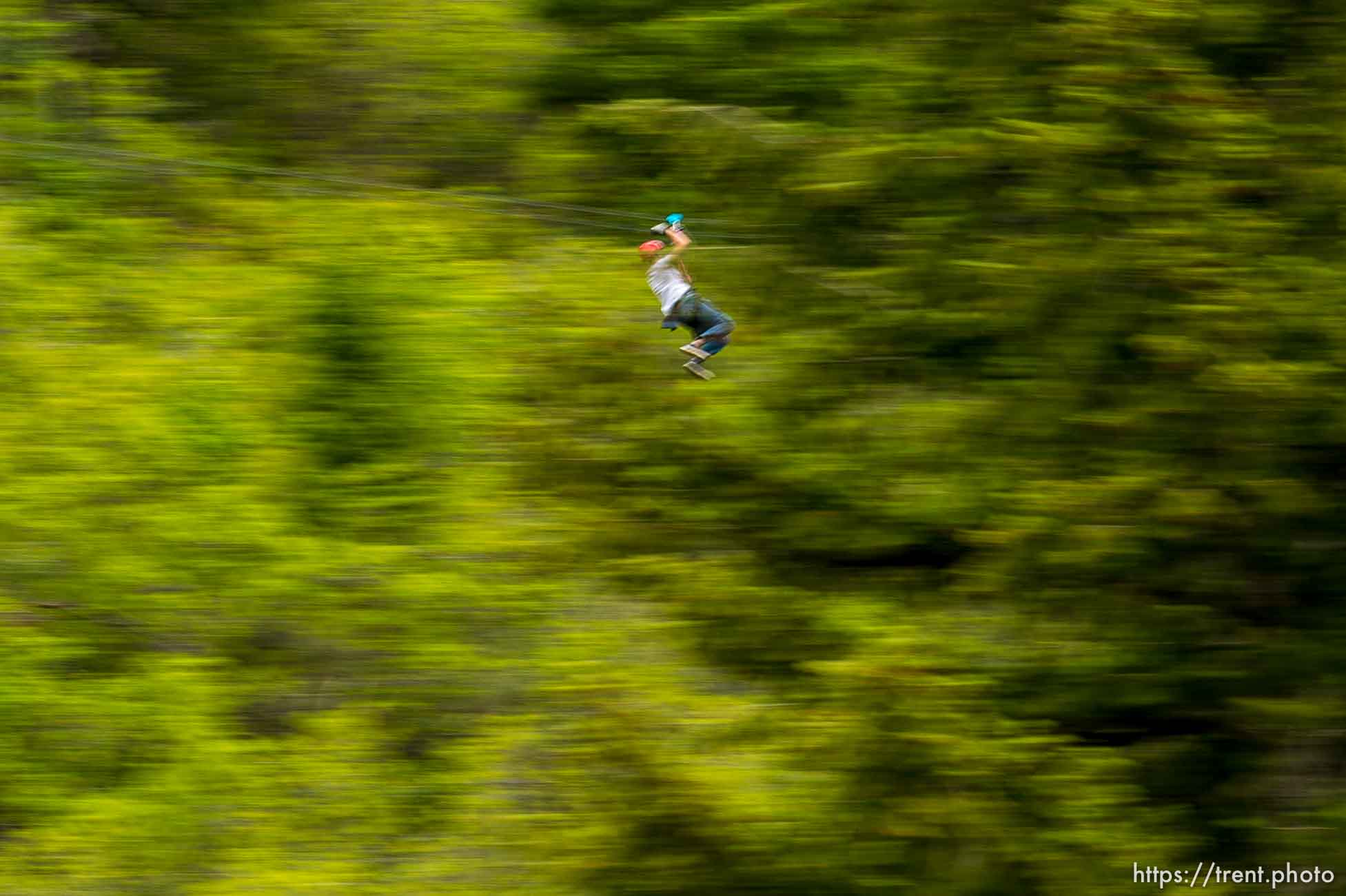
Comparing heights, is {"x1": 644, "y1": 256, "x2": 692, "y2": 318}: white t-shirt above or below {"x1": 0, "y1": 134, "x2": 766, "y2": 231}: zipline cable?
below

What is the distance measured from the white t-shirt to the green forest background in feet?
4.70

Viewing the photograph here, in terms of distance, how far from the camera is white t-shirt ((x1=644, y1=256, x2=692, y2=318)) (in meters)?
5.59

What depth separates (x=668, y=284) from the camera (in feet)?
18.4

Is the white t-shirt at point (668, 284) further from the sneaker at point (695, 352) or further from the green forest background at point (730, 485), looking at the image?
the green forest background at point (730, 485)

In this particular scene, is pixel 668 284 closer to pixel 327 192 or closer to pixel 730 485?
pixel 730 485

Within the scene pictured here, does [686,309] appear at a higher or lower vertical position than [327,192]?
lower

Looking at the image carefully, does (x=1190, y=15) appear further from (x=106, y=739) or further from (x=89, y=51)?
(x=89, y=51)

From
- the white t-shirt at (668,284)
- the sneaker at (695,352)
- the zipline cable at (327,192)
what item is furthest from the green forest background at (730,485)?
the sneaker at (695,352)

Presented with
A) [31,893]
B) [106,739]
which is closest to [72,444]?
[106,739]

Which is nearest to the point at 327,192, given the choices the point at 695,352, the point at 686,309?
the point at 686,309

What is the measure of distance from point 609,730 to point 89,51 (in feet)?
18.9

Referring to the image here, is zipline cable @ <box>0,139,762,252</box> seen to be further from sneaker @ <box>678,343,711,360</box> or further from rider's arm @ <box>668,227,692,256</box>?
sneaker @ <box>678,343,711,360</box>

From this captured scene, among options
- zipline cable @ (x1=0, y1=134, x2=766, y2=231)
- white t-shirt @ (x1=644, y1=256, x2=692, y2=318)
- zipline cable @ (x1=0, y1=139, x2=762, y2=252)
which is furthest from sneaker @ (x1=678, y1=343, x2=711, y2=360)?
zipline cable @ (x1=0, y1=134, x2=766, y2=231)

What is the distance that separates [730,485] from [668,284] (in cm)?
251
